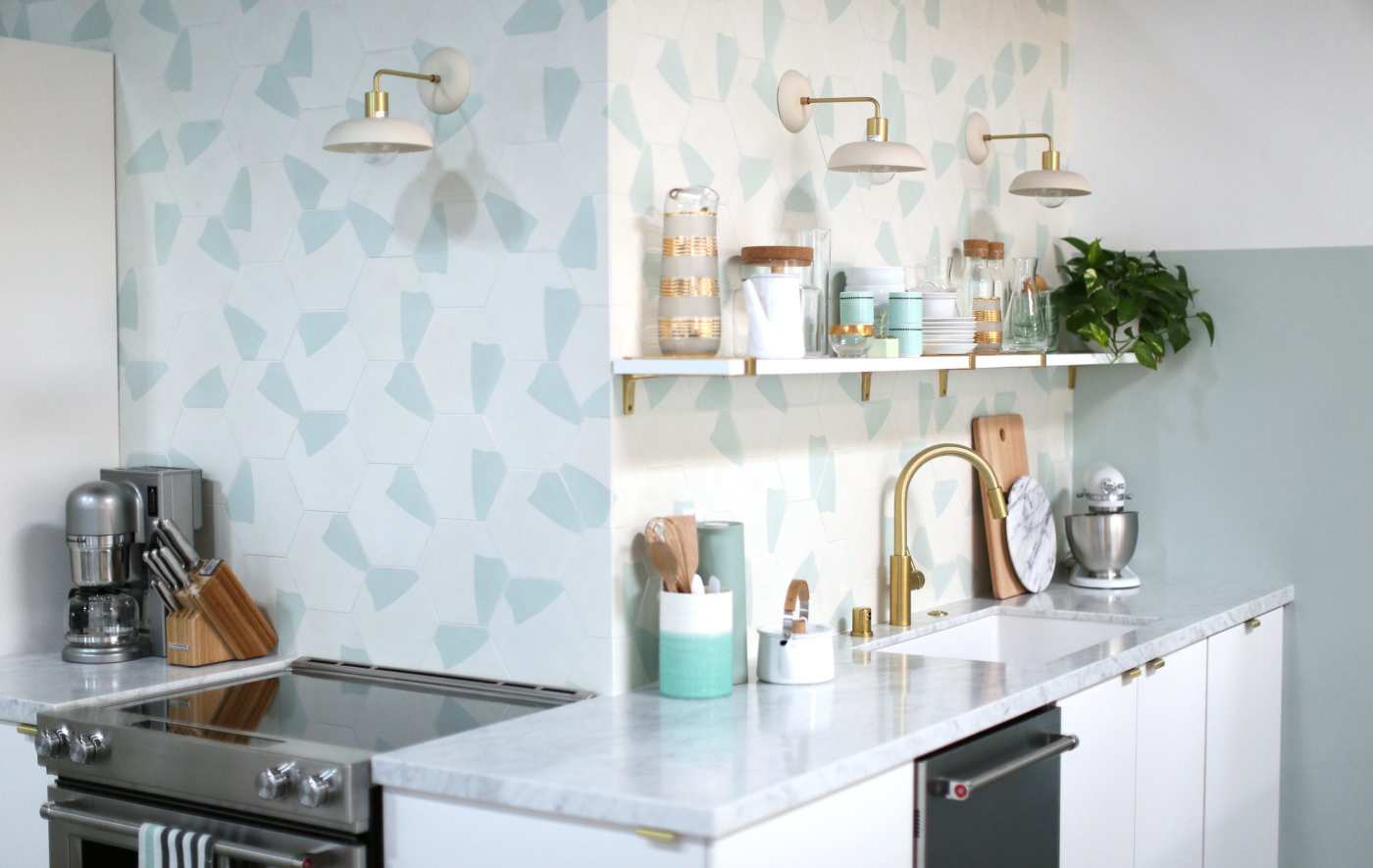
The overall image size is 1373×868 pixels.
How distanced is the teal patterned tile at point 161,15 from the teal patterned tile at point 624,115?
0.94 metres

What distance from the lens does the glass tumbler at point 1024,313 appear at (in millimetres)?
3162

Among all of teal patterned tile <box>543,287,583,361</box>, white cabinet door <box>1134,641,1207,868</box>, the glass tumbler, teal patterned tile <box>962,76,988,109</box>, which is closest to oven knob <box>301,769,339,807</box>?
teal patterned tile <box>543,287,583,361</box>

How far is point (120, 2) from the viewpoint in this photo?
2812 millimetres

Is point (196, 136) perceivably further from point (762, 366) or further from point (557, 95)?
point (762, 366)

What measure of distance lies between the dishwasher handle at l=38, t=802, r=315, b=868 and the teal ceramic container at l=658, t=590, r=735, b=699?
0.59 metres

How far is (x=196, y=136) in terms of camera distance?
2.72m

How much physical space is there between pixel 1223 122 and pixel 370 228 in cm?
207

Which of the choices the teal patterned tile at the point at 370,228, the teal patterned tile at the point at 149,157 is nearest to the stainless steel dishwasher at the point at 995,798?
the teal patterned tile at the point at 370,228

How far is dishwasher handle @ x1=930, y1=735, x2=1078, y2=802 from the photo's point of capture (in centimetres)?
212

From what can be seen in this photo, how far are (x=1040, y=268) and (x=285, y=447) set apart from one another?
74.7 inches

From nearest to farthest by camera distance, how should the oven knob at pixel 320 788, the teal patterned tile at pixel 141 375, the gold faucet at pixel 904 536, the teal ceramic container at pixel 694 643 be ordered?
the oven knob at pixel 320 788, the teal ceramic container at pixel 694 643, the teal patterned tile at pixel 141 375, the gold faucet at pixel 904 536

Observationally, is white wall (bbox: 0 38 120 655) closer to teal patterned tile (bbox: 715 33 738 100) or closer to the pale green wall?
teal patterned tile (bbox: 715 33 738 100)

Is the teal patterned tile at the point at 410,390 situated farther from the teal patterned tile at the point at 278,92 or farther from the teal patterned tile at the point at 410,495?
the teal patterned tile at the point at 278,92

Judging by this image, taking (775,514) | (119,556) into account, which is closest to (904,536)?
(775,514)
